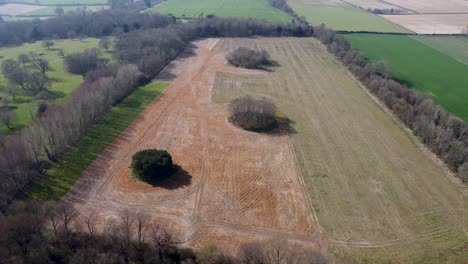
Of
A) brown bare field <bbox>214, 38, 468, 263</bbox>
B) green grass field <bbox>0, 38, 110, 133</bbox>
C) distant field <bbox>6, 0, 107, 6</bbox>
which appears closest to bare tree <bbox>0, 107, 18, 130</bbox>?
green grass field <bbox>0, 38, 110, 133</bbox>

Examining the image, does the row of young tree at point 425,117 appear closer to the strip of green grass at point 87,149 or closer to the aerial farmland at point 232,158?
the aerial farmland at point 232,158

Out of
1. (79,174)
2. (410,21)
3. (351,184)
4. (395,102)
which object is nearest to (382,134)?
(395,102)

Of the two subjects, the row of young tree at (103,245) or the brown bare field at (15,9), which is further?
the brown bare field at (15,9)

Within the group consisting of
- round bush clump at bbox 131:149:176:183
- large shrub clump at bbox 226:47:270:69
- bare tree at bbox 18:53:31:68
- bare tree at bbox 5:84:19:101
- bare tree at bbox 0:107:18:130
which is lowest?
round bush clump at bbox 131:149:176:183

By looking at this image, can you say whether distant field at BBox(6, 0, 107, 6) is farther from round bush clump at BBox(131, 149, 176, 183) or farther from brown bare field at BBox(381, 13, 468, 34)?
round bush clump at BBox(131, 149, 176, 183)

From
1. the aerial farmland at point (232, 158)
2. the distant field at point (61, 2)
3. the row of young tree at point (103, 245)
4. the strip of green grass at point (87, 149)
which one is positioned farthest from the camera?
the distant field at point (61, 2)

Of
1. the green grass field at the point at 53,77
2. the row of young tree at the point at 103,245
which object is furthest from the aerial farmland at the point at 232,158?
the green grass field at the point at 53,77

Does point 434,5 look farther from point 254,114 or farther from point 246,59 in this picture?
point 254,114
